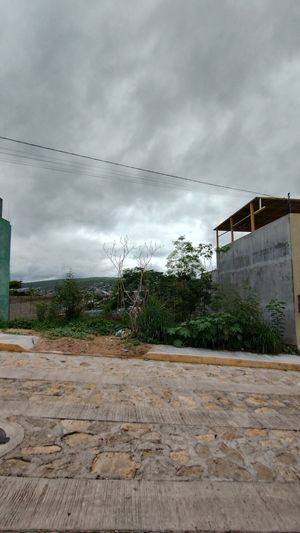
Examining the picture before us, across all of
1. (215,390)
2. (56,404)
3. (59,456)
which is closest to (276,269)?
(215,390)

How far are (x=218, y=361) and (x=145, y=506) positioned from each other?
167 inches

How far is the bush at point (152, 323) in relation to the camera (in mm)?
6973

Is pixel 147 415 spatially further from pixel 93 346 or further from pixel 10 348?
pixel 10 348

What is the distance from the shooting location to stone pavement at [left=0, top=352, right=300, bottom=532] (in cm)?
164

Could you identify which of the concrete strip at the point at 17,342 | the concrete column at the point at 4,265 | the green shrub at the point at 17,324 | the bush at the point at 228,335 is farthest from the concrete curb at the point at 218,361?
the concrete column at the point at 4,265

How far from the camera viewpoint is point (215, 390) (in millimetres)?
3961

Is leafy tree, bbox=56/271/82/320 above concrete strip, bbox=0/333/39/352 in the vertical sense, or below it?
above

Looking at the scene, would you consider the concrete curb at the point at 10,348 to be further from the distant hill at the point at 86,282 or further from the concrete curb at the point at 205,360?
the distant hill at the point at 86,282

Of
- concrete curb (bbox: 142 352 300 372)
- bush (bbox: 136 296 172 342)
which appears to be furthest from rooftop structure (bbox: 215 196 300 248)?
concrete curb (bbox: 142 352 300 372)

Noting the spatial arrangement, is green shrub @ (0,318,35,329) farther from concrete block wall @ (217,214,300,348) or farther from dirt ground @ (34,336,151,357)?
concrete block wall @ (217,214,300,348)

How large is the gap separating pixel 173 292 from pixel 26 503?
758 centimetres

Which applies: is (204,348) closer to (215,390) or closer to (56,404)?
(215,390)

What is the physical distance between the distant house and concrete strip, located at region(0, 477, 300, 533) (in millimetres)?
5809

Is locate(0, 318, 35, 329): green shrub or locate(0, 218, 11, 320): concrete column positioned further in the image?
locate(0, 218, 11, 320): concrete column
